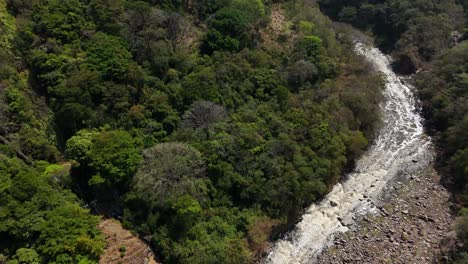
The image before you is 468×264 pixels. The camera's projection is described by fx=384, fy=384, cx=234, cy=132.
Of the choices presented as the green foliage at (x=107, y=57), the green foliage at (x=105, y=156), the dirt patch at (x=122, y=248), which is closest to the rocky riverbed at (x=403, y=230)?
the dirt patch at (x=122, y=248)

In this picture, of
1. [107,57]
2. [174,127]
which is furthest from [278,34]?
[107,57]

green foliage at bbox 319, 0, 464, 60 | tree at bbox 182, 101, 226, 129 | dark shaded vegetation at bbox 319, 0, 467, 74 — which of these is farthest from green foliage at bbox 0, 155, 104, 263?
green foliage at bbox 319, 0, 464, 60

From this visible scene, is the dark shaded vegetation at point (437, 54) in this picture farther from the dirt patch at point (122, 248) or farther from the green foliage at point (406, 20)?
the dirt patch at point (122, 248)

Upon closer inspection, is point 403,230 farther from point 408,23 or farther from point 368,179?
point 408,23

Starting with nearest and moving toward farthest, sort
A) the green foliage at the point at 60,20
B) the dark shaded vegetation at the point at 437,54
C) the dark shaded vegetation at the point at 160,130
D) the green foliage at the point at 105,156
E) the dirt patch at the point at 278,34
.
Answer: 1. the dark shaded vegetation at the point at 160,130
2. the green foliage at the point at 105,156
3. the green foliage at the point at 60,20
4. the dark shaded vegetation at the point at 437,54
5. the dirt patch at the point at 278,34

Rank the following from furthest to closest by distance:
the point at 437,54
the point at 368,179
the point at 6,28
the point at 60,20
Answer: the point at 437,54
the point at 368,179
the point at 60,20
the point at 6,28

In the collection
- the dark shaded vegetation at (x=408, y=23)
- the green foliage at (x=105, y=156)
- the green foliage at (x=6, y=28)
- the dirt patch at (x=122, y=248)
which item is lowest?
the dirt patch at (x=122, y=248)
